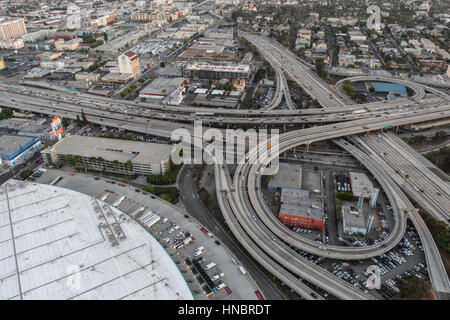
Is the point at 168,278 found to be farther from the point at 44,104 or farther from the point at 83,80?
the point at 83,80

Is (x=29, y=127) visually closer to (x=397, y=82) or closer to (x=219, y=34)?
(x=219, y=34)

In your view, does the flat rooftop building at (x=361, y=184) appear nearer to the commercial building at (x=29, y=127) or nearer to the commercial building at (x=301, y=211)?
the commercial building at (x=301, y=211)

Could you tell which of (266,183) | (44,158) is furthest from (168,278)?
(44,158)

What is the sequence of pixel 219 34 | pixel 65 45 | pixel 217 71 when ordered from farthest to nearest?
pixel 219 34
pixel 65 45
pixel 217 71

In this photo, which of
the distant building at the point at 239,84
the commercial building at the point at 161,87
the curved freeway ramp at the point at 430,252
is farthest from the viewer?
the distant building at the point at 239,84

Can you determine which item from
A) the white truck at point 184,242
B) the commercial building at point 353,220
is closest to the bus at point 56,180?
the white truck at point 184,242

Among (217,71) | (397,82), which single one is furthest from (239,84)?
(397,82)
